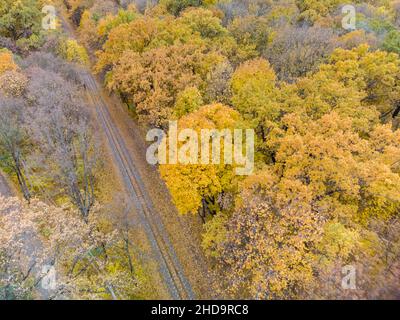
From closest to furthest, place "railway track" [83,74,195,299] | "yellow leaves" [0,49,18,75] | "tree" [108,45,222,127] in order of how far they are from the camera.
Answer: "railway track" [83,74,195,299] < "tree" [108,45,222,127] < "yellow leaves" [0,49,18,75]

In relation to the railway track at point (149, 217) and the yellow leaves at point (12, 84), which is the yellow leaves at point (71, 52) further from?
the yellow leaves at point (12, 84)

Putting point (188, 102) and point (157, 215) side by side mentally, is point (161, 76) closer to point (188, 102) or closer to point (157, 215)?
point (188, 102)

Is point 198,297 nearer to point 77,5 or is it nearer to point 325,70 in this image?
point 325,70

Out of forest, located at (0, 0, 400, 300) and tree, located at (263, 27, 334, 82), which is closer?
forest, located at (0, 0, 400, 300)

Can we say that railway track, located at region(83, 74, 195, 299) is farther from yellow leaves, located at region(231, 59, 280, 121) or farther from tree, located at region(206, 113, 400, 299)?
yellow leaves, located at region(231, 59, 280, 121)

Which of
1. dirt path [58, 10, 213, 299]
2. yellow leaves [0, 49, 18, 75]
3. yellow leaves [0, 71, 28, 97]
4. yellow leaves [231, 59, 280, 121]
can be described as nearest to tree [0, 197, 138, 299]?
dirt path [58, 10, 213, 299]

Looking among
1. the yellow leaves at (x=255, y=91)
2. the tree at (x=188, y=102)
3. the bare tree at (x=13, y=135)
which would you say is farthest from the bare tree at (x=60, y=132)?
the yellow leaves at (x=255, y=91)
